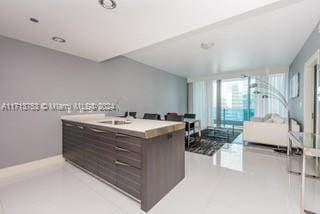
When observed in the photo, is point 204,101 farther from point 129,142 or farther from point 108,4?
point 108,4

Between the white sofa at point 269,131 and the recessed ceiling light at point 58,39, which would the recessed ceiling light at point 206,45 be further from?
the recessed ceiling light at point 58,39

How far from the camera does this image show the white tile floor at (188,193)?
68.1 inches

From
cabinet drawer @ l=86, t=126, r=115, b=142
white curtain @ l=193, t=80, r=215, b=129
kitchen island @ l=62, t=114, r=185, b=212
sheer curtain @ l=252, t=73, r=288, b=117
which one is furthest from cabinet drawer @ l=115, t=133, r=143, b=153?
sheer curtain @ l=252, t=73, r=288, b=117

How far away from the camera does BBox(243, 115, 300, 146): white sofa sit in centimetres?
360

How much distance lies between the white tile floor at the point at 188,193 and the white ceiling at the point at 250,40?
2.44m

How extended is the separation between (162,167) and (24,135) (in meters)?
2.63

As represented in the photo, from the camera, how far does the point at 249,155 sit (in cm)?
344

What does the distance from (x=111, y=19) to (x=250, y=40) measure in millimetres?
2780

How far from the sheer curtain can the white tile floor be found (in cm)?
397

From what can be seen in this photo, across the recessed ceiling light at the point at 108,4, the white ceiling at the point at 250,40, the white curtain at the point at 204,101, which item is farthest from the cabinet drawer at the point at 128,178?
the white curtain at the point at 204,101

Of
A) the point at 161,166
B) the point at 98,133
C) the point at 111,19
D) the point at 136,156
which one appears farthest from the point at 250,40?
the point at 98,133

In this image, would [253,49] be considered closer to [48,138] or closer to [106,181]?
[106,181]

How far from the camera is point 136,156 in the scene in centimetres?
170

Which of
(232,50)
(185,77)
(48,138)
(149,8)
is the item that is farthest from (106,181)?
(185,77)
